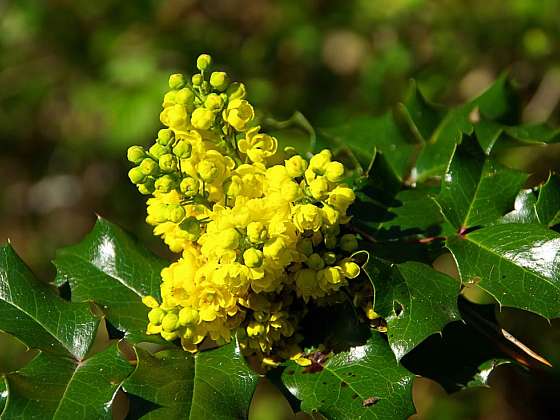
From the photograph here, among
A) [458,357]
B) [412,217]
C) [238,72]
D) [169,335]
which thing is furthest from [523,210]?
[238,72]

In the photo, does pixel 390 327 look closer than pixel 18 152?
Yes

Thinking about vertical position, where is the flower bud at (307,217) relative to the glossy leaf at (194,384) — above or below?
above

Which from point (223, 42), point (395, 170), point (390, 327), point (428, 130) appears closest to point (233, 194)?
point (390, 327)

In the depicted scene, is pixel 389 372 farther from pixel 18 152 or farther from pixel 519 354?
pixel 18 152

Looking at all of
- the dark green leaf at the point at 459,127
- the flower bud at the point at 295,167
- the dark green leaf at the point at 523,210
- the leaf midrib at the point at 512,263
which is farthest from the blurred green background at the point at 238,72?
the flower bud at the point at 295,167

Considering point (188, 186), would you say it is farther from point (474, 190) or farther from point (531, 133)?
point (531, 133)

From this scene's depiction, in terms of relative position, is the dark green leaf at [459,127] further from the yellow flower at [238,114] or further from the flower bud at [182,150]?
the flower bud at [182,150]

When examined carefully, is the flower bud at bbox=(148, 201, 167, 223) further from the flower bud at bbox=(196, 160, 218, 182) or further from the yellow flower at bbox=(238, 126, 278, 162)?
the yellow flower at bbox=(238, 126, 278, 162)
